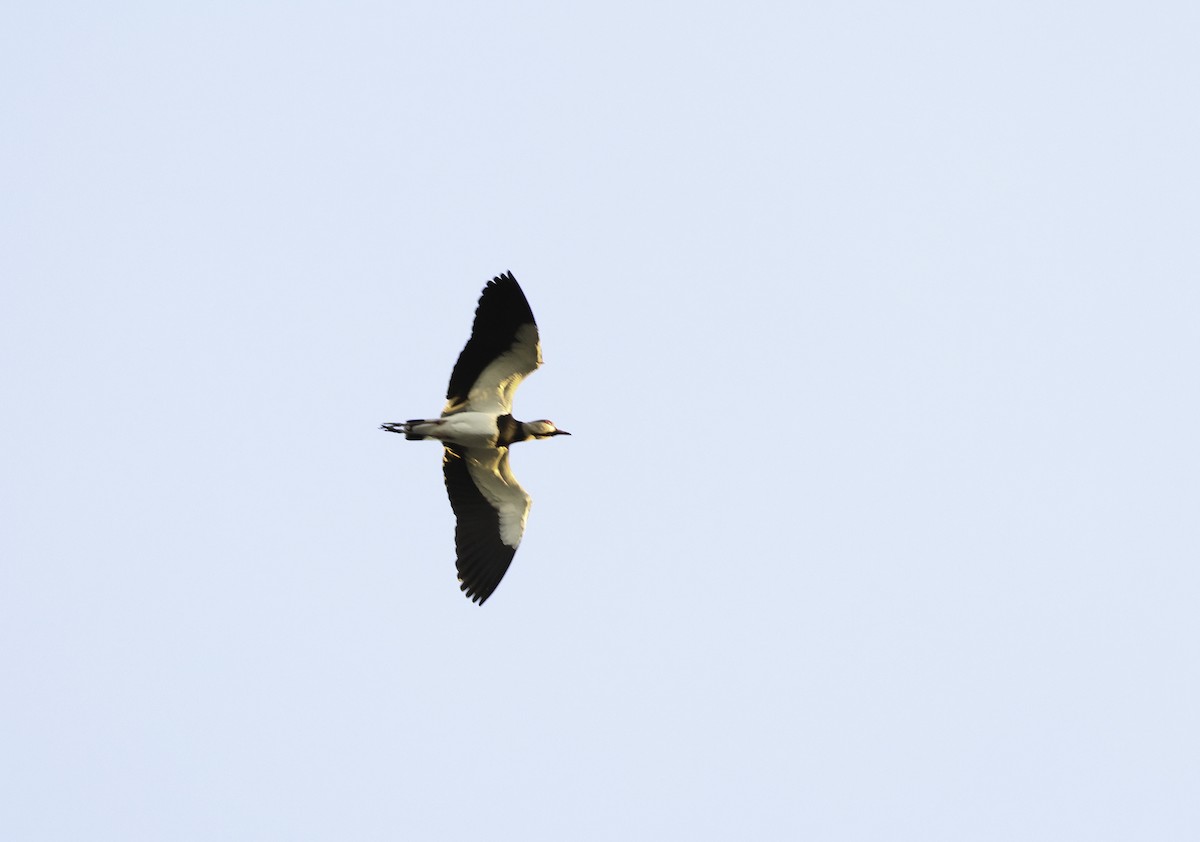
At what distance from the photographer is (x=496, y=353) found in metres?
21.6

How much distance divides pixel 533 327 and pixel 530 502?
9.15ft

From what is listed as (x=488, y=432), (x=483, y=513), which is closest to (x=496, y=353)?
(x=488, y=432)

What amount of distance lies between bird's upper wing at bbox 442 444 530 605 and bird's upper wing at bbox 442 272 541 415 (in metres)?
0.75

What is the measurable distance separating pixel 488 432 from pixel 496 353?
3.65 ft

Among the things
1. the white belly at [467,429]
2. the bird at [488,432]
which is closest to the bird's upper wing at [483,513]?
the bird at [488,432]

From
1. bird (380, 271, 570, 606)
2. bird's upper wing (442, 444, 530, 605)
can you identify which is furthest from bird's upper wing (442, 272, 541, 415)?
bird's upper wing (442, 444, 530, 605)

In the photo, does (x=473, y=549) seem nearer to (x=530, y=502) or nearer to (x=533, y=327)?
(x=530, y=502)

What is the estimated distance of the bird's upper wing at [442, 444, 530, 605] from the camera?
22.4 metres

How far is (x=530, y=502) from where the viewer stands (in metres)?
22.8

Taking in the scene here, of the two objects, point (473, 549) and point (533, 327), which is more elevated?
point (533, 327)

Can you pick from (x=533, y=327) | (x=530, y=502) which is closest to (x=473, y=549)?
(x=530, y=502)

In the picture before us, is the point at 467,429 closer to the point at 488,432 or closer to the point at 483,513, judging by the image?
the point at 488,432

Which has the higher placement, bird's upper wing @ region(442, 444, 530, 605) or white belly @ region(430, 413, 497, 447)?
white belly @ region(430, 413, 497, 447)

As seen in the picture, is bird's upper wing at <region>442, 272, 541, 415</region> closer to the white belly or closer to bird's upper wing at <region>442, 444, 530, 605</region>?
the white belly
